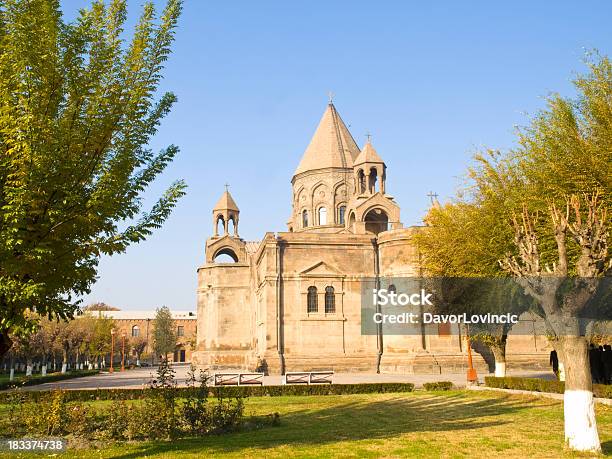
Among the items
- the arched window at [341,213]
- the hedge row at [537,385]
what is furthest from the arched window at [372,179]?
the hedge row at [537,385]

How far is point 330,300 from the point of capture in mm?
38188

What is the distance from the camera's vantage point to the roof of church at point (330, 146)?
49.2 metres

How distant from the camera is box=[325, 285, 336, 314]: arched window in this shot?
38028 mm

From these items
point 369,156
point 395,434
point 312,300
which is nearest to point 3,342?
point 395,434

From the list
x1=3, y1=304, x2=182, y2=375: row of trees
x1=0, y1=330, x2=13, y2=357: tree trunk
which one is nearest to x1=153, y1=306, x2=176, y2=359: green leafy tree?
x1=3, y1=304, x2=182, y2=375: row of trees

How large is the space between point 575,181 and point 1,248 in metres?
14.8

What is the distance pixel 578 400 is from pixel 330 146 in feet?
133

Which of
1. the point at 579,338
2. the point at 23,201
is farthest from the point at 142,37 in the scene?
the point at 579,338

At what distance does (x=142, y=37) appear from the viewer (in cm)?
1102

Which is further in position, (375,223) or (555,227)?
(375,223)

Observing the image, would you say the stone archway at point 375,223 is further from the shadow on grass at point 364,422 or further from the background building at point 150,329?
the background building at point 150,329

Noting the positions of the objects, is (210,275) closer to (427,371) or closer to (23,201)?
(427,371)

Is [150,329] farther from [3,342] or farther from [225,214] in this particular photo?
[3,342]

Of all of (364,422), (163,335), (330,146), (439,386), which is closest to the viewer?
(364,422)
